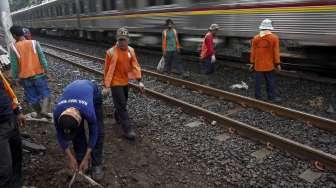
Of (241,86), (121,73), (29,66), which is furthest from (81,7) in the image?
(121,73)

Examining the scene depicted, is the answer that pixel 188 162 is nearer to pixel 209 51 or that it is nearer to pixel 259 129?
pixel 259 129

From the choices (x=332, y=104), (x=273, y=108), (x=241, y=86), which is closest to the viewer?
(x=273, y=108)

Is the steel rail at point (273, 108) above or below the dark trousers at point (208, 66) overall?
below

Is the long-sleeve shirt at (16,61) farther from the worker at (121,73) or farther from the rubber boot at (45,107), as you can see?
the worker at (121,73)

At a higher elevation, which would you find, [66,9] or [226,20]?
[66,9]

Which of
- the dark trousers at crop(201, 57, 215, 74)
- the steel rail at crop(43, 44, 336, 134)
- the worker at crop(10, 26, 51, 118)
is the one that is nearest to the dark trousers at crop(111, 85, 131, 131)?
the worker at crop(10, 26, 51, 118)

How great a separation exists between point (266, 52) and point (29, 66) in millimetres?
4618

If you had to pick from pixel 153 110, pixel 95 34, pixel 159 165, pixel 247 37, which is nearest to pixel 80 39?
pixel 95 34

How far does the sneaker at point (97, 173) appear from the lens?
5.32 metres

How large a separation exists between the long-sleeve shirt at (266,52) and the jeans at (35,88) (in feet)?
14.0

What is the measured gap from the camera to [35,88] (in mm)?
7688

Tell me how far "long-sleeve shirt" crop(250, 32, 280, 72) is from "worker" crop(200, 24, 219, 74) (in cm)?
288

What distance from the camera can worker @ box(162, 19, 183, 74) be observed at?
12070mm

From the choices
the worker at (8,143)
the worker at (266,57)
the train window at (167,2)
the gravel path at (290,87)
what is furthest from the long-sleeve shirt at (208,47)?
the worker at (8,143)
